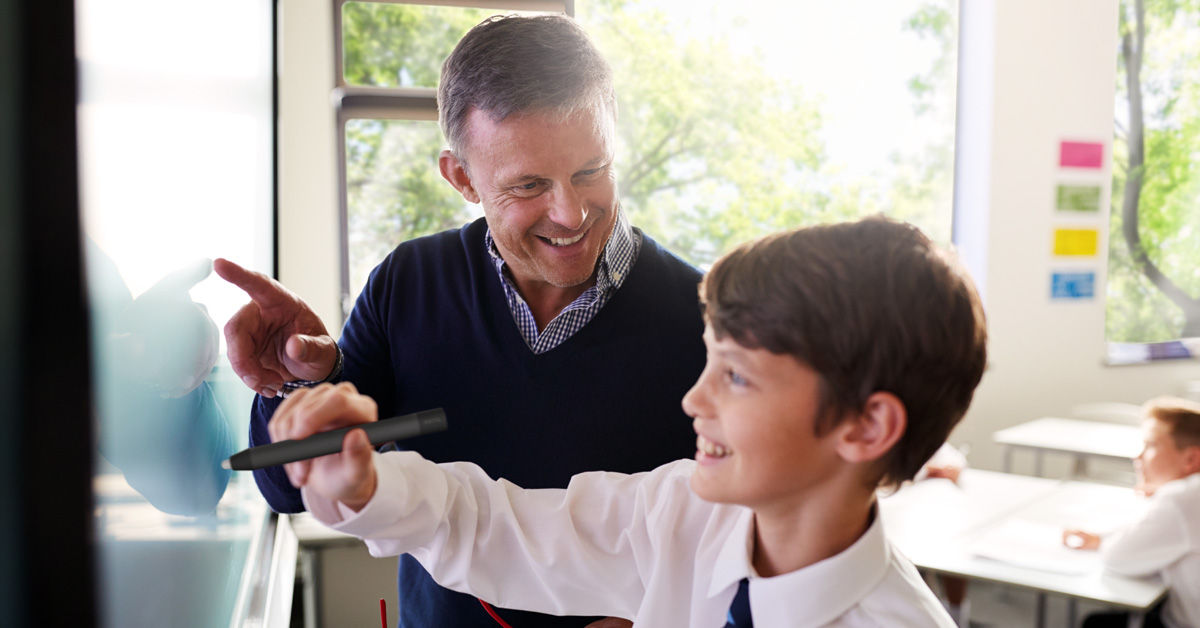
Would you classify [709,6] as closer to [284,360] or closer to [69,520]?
[284,360]

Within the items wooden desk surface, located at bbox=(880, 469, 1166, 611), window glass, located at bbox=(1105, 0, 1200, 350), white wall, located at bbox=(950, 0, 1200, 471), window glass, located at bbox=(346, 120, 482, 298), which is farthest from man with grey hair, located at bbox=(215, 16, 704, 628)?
window glass, located at bbox=(1105, 0, 1200, 350)

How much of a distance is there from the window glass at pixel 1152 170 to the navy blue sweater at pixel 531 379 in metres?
5.41

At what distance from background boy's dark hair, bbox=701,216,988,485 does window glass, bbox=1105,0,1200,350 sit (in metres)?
5.64

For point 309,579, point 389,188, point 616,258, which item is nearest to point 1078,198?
point 389,188

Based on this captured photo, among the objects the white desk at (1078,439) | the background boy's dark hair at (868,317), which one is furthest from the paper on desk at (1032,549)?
the background boy's dark hair at (868,317)

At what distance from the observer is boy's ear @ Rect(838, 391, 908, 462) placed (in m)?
0.91

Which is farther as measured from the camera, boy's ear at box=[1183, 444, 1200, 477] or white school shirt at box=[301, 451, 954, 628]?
boy's ear at box=[1183, 444, 1200, 477]

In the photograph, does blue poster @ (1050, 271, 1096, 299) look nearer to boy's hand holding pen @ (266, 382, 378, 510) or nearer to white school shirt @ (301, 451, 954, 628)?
white school shirt @ (301, 451, 954, 628)

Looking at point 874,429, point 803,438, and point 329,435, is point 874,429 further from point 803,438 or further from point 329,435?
point 329,435

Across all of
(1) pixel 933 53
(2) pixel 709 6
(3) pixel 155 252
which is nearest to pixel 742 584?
(3) pixel 155 252

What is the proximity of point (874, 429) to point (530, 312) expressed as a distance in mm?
640

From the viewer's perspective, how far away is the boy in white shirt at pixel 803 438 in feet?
3.00

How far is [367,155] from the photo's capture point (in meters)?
4.09

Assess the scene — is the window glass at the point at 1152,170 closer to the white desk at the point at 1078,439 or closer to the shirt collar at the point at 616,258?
the white desk at the point at 1078,439
